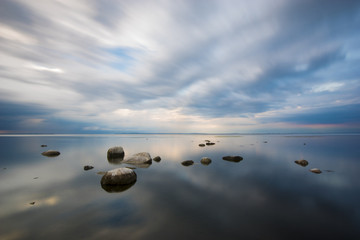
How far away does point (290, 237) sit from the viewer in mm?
4758

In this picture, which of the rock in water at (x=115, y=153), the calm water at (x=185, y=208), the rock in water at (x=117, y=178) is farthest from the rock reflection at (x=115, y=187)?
the rock in water at (x=115, y=153)

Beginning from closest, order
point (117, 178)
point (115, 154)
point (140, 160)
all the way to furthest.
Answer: point (117, 178) → point (140, 160) → point (115, 154)

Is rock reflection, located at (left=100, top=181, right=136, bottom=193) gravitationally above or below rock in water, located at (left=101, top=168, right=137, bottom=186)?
below

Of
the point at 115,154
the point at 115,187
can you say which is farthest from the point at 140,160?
the point at 115,187

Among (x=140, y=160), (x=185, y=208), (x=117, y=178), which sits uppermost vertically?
(x=117, y=178)

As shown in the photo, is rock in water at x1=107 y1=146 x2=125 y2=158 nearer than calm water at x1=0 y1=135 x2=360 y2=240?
No

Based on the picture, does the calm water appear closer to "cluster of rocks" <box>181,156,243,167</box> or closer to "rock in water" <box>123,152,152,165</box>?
"cluster of rocks" <box>181,156,243,167</box>

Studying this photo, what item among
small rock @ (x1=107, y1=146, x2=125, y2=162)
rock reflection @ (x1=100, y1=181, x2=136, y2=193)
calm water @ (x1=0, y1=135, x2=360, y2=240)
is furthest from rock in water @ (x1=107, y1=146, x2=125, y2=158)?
rock reflection @ (x1=100, y1=181, x2=136, y2=193)

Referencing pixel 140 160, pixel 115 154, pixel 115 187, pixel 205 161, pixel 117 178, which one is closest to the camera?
pixel 115 187

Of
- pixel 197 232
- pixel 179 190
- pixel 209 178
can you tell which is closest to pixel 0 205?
pixel 179 190

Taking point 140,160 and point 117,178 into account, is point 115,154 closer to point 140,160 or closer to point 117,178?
point 140,160

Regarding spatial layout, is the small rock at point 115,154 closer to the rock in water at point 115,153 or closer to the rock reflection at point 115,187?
the rock in water at point 115,153

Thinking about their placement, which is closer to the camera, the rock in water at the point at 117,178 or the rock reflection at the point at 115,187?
the rock reflection at the point at 115,187

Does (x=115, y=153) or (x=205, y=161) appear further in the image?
(x=115, y=153)
